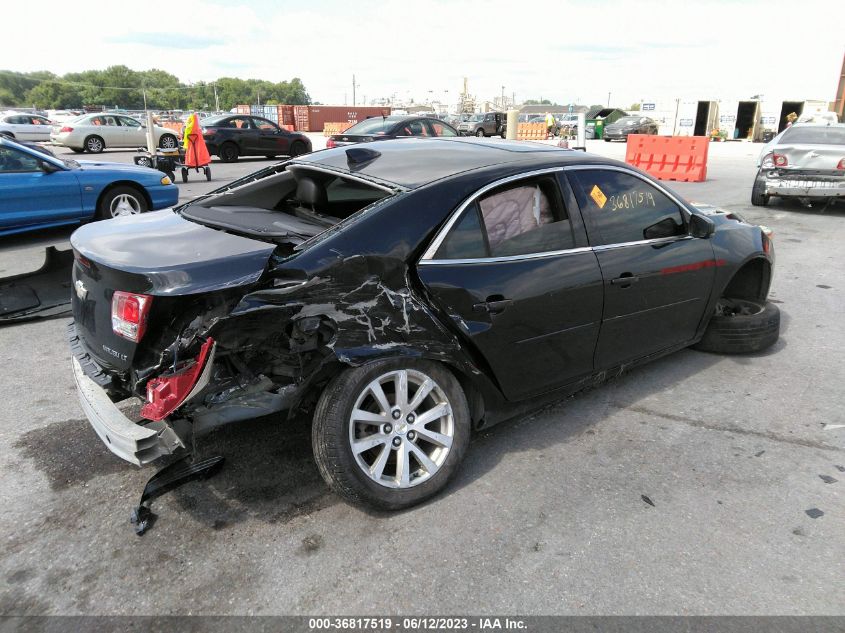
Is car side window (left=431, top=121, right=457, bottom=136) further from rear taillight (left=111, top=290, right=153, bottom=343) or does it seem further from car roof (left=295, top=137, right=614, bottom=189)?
rear taillight (left=111, top=290, right=153, bottom=343)

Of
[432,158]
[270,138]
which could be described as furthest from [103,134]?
[432,158]

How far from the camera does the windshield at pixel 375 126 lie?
16.2m

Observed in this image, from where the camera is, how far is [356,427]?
115 inches

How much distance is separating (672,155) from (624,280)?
1497 cm

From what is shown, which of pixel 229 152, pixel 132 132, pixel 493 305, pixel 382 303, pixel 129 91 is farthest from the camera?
pixel 129 91

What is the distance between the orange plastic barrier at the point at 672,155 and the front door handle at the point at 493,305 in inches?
567

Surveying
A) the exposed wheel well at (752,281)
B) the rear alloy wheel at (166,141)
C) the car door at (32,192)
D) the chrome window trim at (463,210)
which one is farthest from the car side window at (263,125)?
the chrome window trim at (463,210)

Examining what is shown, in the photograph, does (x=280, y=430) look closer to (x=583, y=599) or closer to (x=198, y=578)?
(x=198, y=578)

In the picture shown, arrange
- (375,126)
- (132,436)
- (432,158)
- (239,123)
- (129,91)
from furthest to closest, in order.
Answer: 1. (129,91)
2. (239,123)
3. (375,126)
4. (432,158)
5. (132,436)

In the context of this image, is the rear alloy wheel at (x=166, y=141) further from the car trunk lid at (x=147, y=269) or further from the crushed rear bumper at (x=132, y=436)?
the crushed rear bumper at (x=132, y=436)

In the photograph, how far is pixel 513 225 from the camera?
3.38m

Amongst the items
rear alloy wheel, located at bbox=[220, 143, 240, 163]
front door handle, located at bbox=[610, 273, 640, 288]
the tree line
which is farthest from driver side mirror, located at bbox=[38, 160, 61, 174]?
the tree line

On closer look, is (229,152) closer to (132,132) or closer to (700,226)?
(132,132)

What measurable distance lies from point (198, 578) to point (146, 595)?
195mm
